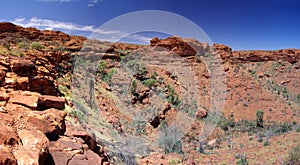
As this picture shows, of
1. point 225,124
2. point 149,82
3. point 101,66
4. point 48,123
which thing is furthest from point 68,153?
point 101,66

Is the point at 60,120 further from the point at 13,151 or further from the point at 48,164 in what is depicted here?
the point at 13,151

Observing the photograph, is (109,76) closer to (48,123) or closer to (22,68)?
(22,68)

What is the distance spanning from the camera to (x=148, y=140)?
1355cm

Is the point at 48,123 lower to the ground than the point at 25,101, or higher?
lower

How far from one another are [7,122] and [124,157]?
5.27 m

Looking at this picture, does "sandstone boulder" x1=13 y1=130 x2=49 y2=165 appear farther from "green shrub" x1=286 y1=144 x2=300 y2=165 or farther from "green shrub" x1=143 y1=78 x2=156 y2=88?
"green shrub" x1=143 y1=78 x2=156 y2=88

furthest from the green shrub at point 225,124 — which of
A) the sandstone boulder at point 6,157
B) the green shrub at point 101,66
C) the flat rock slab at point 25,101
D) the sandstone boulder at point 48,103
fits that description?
the sandstone boulder at point 6,157

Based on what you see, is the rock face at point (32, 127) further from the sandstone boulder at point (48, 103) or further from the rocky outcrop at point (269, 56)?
the rocky outcrop at point (269, 56)

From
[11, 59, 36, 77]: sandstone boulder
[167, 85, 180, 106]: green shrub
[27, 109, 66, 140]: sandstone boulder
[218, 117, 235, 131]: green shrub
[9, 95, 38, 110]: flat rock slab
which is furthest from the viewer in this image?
[167, 85, 180, 106]: green shrub

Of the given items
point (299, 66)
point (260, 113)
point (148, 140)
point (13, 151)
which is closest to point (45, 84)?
point (13, 151)

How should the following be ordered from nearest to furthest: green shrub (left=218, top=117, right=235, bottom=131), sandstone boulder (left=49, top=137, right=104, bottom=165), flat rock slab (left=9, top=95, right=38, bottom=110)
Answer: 1. sandstone boulder (left=49, top=137, right=104, bottom=165)
2. flat rock slab (left=9, top=95, right=38, bottom=110)
3. green shrub (left=218, top=117, right=235, bottom=131)

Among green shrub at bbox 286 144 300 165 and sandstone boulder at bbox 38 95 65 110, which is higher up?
sandstone boulder at bbox 38 95 65 110

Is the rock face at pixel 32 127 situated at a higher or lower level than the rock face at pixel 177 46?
lower

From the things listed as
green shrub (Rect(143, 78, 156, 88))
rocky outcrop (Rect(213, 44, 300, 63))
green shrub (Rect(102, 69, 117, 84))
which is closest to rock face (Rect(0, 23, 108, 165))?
green shrub (Rect(102, 69, 117, 84))
